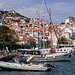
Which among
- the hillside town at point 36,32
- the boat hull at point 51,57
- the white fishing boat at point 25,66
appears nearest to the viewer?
the white fishing boat at point 25,66

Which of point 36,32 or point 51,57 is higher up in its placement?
point 36,32

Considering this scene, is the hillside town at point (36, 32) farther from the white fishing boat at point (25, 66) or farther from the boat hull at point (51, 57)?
the white fishing boat at point (25, 66)

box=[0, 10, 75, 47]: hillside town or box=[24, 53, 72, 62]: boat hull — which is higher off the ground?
box=[0, 10, 75, 47]: hillside town

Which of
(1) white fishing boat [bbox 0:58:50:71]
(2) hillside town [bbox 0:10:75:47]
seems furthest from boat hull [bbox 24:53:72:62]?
(2) hillside town [bbox 0:10:75:47]

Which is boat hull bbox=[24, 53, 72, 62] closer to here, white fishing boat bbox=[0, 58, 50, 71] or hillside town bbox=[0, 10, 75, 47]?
white fishing boat bbox=[0, 58, 50, 71]

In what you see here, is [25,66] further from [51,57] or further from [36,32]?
[36,32]

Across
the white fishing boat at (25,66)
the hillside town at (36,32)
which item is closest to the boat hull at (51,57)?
Answer: the white fishing boat at (25,66)

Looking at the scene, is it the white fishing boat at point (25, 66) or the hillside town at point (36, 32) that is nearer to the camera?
the white fishing boat at point (25, 66)

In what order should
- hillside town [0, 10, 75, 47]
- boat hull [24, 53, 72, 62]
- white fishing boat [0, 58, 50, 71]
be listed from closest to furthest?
white fishing boat [0, 58, 50, 71] → boat hull [24, 53, 72, 62] → hillside town [0, 10, 75, 47]

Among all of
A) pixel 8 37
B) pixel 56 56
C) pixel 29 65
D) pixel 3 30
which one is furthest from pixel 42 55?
pixel 3 30

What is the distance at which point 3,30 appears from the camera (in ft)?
247

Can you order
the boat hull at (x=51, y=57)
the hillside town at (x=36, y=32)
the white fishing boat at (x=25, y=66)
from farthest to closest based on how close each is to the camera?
the hillside town at (x=36, y=32)
the boat hull at (x=51, y=57)
the white fishing boat at (x=25, y=66)

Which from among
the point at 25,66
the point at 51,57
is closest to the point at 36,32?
the point at 51,57

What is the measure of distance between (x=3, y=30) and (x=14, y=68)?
48.8m
